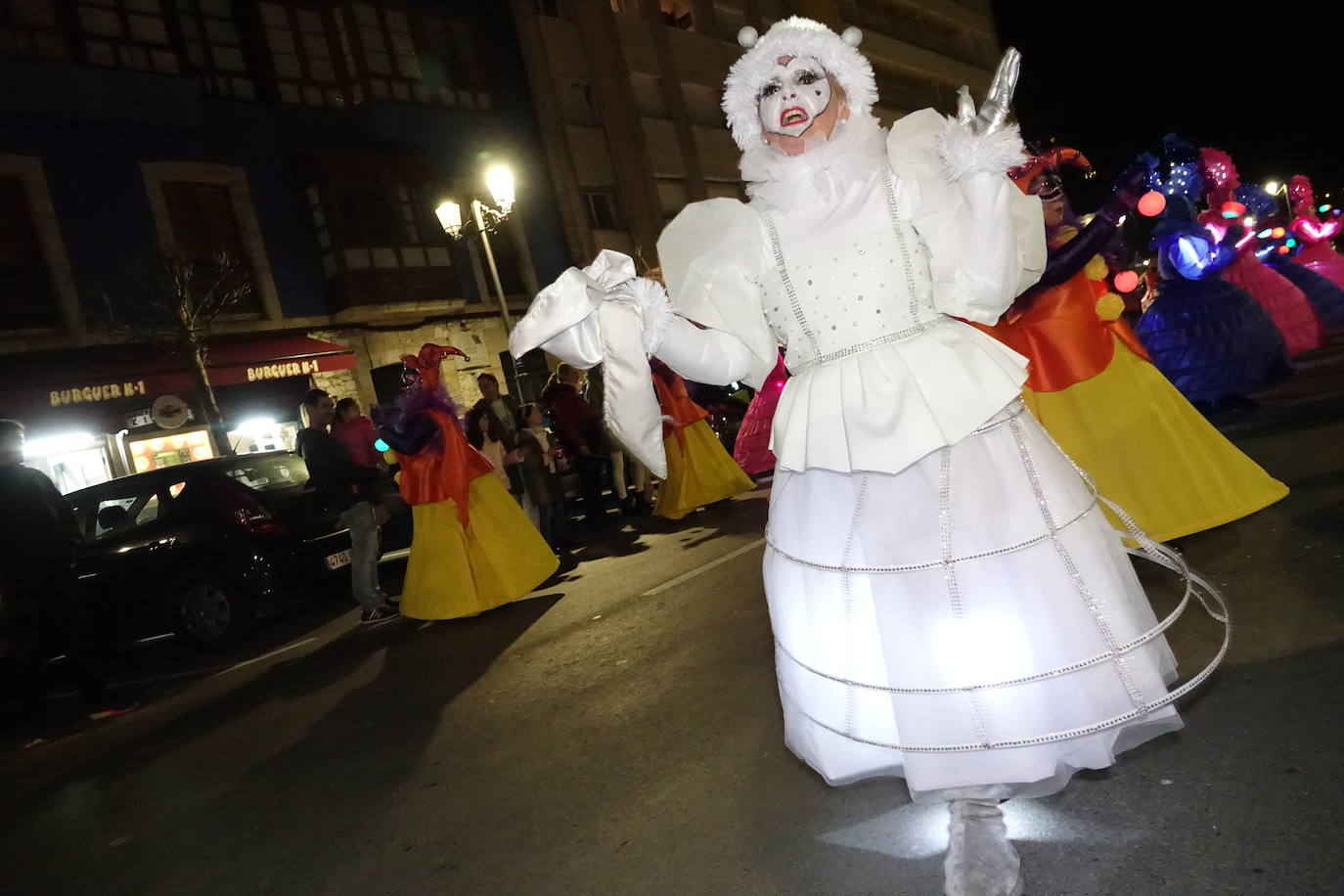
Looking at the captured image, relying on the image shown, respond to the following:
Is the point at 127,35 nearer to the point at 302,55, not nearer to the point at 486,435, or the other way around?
the point at 302,55

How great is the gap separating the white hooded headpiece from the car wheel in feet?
21.0

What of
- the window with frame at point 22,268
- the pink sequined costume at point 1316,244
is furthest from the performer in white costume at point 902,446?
the window with frame at point 22,268

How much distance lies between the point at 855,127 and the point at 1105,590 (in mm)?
1475

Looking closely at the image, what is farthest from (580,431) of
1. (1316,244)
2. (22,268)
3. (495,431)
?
(22,268)

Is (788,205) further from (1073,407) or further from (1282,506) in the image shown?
(1282,506)

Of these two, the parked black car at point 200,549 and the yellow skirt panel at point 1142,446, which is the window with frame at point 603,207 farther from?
the yellow skirt panel at point 1142,446

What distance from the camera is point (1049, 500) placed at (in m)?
2.24

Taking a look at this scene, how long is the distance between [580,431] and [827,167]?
7.41m

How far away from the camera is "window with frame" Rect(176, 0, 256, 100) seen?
17.2 meters

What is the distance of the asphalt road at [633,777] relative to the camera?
2191 millimetres

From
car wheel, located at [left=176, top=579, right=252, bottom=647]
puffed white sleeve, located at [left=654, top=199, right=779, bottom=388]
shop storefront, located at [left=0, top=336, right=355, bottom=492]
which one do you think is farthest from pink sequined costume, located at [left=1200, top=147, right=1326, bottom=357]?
shop storefront, located at [left=0, top=336, right=355, bottom=492]

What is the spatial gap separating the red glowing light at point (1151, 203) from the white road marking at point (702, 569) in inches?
145

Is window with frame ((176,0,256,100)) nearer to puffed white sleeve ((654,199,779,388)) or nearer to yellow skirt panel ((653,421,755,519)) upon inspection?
yellow skirt panel ((653,421,755,519))

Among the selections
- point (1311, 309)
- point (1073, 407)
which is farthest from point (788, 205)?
point (1311, 309)
